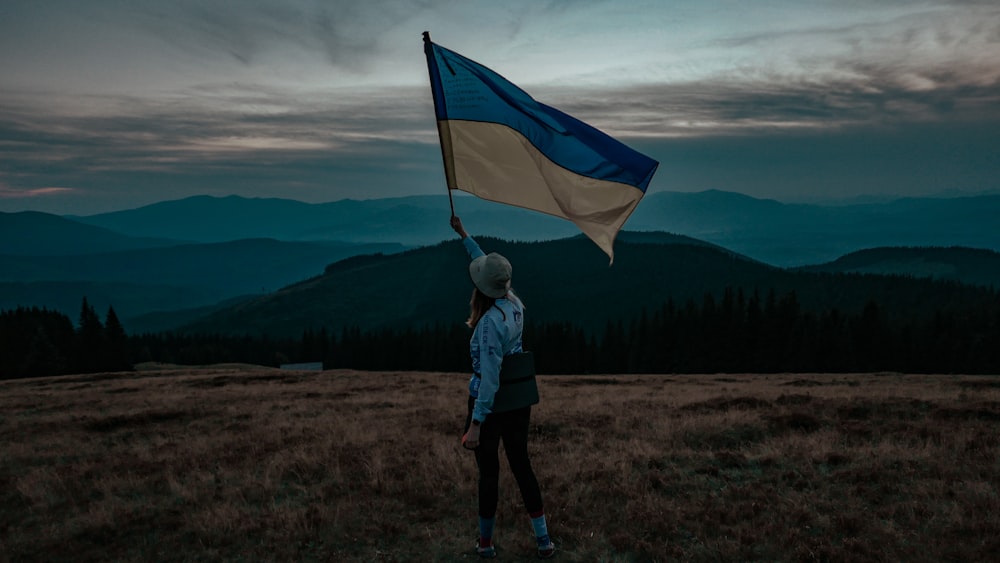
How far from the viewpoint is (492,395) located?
5672 mm

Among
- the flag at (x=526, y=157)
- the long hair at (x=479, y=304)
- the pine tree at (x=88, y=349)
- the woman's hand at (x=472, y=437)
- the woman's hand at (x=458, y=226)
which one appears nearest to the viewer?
the woman's hand at (x=472, y=437)

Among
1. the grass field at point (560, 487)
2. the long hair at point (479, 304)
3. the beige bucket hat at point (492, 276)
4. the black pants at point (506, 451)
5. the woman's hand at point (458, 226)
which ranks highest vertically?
the woman's hand at point (458, 226)

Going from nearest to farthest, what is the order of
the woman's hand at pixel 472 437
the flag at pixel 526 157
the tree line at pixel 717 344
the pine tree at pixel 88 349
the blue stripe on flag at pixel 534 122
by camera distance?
the woman's hand at pixel 472 437, the flag at pixel 526 157, the blue stripe on flag at pixel 534 122, the tree line at pixel 717 344, the pine tree at pixel 88 349

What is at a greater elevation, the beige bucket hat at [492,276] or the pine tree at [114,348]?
the beige bucket hat at [492,276]

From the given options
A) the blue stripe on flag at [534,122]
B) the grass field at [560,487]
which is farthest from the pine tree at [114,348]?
the blue stripe on flag at [534,122]

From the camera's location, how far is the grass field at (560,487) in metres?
6.90

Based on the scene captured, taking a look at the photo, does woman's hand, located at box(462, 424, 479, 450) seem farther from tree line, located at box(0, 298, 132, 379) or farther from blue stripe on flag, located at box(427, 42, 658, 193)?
tree line, located at box(0, 298, 132, 379)

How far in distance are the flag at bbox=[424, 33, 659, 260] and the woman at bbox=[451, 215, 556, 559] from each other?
1.74 metres

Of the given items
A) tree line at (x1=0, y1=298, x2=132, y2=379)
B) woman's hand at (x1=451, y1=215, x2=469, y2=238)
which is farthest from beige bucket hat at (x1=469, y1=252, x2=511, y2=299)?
tree line at (x1=0, y1=298, x2=132, y2=379)

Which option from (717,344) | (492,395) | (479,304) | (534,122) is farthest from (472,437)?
(717,344)

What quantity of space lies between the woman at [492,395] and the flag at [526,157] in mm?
1744

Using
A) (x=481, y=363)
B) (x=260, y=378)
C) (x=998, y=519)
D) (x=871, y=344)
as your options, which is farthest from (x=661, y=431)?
(x=871, y=344)

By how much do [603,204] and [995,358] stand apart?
10270 centimetres

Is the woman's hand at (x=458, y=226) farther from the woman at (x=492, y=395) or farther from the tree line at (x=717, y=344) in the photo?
the tree line at (x=717, y=344)
